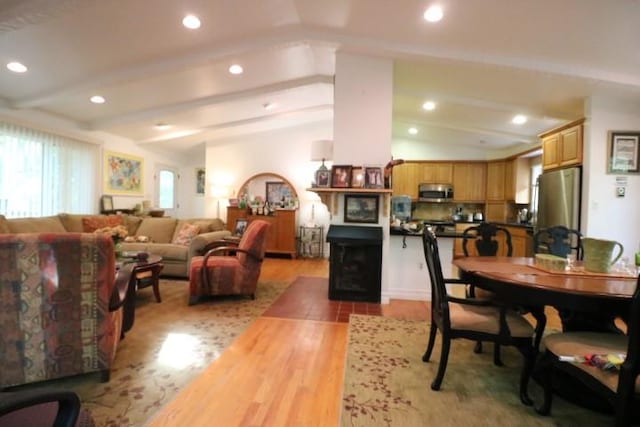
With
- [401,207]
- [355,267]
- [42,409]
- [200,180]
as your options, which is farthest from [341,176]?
[200,180]

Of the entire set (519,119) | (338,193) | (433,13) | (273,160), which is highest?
(433,13)

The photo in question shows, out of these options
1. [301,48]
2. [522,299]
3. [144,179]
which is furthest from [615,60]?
[144,179]

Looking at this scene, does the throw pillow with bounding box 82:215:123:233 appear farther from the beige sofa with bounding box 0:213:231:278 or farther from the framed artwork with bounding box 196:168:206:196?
the framed artwork with bounding box 196:168:206:196

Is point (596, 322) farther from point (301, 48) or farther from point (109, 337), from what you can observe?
point (301, 48)

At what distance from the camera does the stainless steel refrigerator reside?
12.6 ft

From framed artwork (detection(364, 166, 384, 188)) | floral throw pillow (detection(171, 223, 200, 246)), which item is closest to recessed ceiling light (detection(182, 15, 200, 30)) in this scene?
framed artwork (detection(364, 166, 384, 188))

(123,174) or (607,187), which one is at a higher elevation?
(123,174)

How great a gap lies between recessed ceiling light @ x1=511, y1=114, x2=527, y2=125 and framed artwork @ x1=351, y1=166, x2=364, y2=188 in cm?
271

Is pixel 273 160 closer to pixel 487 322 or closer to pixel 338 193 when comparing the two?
pixel 338 193

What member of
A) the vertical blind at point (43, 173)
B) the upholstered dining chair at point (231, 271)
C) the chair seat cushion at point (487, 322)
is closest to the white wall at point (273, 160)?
the vertical blind at point (43, 173)

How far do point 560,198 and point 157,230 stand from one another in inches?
234

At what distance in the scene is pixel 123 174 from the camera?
20.7 feet

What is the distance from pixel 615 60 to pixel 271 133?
5818mm

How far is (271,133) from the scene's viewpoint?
7254 millimetres
